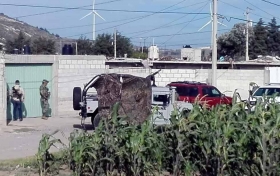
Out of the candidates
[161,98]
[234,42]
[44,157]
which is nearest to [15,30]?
[234,42]

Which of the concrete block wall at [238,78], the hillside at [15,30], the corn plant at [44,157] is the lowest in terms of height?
the corn plant at [44,157]

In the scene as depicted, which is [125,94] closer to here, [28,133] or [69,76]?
[28,133]

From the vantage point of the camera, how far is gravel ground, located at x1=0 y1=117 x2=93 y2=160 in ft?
63.8

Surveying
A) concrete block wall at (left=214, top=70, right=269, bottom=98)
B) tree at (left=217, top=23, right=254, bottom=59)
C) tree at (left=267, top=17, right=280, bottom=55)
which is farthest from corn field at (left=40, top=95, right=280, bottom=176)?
tree at (left=267, top=17, right=280, bottom=55)

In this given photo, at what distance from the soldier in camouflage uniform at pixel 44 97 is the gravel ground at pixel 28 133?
40 centimetres

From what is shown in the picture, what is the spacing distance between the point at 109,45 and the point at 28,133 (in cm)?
4783

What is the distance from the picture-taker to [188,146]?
499 inches

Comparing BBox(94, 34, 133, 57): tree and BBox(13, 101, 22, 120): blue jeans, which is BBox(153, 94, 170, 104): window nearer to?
BBox(13, 101, 22, 120): blue jeans

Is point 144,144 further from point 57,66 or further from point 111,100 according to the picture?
point 57,66

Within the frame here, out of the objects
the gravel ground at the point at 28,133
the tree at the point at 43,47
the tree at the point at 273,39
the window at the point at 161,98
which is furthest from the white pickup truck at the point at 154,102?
the tree at the point at 273,39

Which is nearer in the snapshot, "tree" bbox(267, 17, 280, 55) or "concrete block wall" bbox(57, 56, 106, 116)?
"concrete block wall" bbox(57, 56, 106, 116)

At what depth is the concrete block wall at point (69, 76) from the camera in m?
32.7

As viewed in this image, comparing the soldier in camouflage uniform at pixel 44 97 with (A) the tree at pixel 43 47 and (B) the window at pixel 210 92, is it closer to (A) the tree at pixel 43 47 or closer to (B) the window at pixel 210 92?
(B) the window at pixel 210 92

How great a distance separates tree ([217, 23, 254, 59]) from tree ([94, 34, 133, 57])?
10942 millimetres
